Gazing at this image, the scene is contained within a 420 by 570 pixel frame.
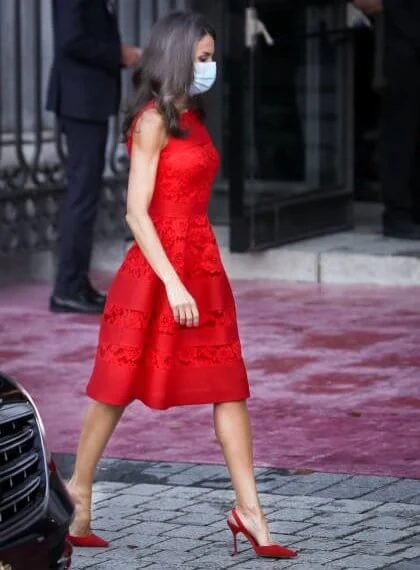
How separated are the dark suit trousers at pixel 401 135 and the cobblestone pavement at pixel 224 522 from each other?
17.7 ft

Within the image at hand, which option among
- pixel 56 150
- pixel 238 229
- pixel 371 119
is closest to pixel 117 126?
pixel 56 150

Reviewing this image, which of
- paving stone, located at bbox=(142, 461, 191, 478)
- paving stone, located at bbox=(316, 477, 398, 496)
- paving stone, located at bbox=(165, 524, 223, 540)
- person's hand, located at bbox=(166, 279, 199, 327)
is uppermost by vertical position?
person's hand, located at bbox=(166, 279, 199, 327)

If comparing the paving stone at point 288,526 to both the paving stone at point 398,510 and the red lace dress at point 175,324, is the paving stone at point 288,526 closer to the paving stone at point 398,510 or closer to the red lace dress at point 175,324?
the paving stone at point 398,510

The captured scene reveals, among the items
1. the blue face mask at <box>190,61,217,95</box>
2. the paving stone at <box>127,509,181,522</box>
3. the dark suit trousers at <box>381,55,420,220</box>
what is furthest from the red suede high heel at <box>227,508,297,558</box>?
the dark suit trousers at <box>381,55,420,220</box>

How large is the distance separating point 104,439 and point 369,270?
560 cm

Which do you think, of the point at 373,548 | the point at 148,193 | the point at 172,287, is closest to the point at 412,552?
the point at 373,548

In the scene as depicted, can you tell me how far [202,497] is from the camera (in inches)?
264

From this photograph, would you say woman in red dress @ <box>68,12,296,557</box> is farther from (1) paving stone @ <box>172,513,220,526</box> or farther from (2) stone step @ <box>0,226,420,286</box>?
(2) stone step @ <box>0,226,420,286</box>

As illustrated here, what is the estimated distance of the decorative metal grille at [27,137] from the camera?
11.8 metres

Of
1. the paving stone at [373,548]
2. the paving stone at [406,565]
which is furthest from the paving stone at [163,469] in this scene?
the paving stone at [406,565]

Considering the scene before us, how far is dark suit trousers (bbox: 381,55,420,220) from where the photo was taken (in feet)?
39.9

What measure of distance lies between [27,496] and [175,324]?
126 cm

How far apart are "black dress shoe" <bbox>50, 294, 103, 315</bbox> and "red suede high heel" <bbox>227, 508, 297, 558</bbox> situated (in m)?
4.64

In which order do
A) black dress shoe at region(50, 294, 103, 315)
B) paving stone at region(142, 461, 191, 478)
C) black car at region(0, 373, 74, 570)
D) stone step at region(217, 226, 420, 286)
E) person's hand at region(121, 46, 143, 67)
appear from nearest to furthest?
black car at region(0, 373, 74, 570), paving stone at region(142, 461, 191, 478), person's hand at region(121, 46, 143, 67), black dress shoe at region(50, 294, 103, 315), stone step at region(217, 226, 420, 286)
